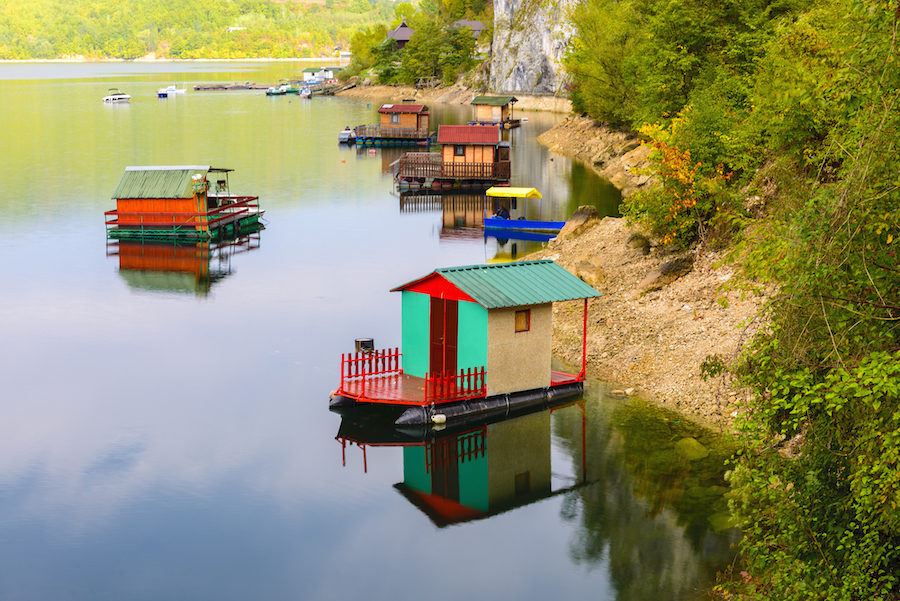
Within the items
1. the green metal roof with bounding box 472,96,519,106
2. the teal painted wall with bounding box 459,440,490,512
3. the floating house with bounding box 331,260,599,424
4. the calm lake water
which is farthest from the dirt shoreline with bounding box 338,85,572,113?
the teal painted wall with bounding box 459,440,490,512

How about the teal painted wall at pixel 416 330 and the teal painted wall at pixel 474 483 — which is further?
the teal painted wall at pixel 416 330

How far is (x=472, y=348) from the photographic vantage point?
3231 centimetres

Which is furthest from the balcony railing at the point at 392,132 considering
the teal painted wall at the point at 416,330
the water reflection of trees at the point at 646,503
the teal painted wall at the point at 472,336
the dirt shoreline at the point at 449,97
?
the teal painted wall at the point at 472,336

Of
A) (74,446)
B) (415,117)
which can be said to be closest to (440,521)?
(74,446)

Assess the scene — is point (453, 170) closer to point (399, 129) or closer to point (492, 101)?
point (399, 129)

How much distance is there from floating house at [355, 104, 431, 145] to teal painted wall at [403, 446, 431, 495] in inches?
3447

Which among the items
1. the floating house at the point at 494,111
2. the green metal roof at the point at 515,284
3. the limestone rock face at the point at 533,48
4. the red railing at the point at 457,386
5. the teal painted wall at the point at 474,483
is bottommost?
the teal painted wall at the point at 474,483

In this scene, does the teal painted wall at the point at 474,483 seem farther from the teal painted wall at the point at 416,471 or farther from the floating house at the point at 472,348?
the floating house at the point at 472,348

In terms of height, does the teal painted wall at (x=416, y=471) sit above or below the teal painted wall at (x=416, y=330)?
below

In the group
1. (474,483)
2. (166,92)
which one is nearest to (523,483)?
(474,483)

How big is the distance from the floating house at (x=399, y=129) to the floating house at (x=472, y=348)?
83935mm

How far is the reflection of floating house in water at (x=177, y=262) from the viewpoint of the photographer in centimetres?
5399

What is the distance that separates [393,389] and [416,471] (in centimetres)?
336

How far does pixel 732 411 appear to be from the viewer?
1242 inches
